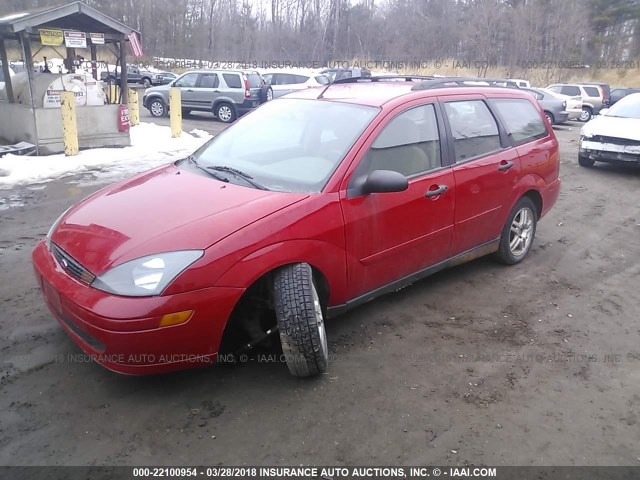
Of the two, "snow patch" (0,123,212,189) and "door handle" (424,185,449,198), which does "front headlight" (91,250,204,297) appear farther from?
"snow patch" (0,123,212,189)

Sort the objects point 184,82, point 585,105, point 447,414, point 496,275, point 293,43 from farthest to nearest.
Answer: point 293,43
point 585,105
point 184,82
point 496,275
point 447,414

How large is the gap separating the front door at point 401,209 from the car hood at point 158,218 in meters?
0.50

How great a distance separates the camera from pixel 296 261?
310 cm

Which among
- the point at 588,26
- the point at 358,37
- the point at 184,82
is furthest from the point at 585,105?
the point at 358,37

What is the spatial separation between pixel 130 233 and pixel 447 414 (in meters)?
2.06

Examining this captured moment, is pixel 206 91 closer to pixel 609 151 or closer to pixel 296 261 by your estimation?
pixel 609 151

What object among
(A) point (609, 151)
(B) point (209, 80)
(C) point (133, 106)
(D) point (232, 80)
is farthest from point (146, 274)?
(B) point (209, 80)

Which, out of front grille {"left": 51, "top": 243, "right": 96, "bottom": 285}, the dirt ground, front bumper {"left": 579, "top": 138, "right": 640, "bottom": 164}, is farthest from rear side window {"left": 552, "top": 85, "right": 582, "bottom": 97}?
front grille {"left": 51, "top": 243, "right": 96, "bottom": 285}

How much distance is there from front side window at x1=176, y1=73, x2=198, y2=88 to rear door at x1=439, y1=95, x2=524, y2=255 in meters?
15.3

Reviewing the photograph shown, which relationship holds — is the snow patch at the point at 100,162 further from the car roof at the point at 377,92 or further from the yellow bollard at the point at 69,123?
the car roof at the point at 377,92

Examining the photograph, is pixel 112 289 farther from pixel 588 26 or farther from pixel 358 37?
pixel 358 37

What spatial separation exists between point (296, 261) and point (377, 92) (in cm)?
181

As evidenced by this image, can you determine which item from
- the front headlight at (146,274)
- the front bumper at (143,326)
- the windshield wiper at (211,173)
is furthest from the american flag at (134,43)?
the front headlight at (146,274)

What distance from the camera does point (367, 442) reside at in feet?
8.71
